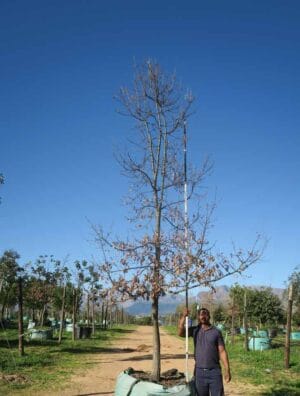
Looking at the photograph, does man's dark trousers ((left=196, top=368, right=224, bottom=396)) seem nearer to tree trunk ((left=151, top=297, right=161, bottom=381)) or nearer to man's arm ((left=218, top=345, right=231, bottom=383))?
man's arm ((left=218, top=345, right=231, bottom=383))

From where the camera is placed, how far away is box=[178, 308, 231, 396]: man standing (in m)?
7.14

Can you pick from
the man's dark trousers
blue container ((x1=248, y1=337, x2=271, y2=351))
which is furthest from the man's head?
blue container ((x1=248, y1=337, x2=271, y2=351))

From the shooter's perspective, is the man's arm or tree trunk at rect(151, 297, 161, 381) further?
tree trunk at rect(151, 297, 161, 381)

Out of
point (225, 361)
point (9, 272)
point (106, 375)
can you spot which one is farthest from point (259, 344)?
point (9, 272)

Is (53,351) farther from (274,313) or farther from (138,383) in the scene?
(274,313)

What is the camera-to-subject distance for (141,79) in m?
10.4

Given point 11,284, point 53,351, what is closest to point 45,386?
point 53,351

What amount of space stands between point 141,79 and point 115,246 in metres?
3.83

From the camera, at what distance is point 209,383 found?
283 inches

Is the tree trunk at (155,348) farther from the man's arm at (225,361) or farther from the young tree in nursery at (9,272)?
the young tree in nursery at (9,272)

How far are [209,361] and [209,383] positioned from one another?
332 millimetres

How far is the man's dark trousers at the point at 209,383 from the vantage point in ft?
23.4

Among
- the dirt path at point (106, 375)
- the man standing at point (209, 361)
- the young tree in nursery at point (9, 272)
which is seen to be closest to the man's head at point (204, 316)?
the man standing at point (209, 361)

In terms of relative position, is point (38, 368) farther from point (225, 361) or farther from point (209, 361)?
point (225, 361)
